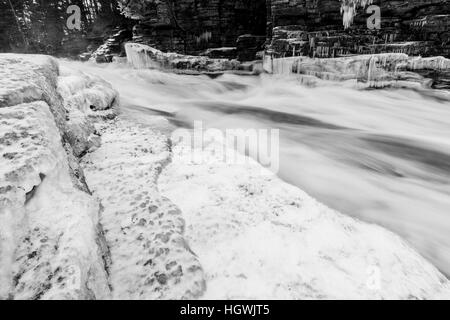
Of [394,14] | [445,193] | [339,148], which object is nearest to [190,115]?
[339,148]

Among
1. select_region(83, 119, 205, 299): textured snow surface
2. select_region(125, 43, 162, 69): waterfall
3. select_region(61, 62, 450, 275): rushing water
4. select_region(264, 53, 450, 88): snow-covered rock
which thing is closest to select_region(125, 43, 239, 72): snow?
select_region(125, 43, 162, 69): waterfall

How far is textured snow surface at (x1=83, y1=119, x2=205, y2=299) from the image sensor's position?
7.82 feet

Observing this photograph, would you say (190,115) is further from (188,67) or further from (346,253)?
(188,67)

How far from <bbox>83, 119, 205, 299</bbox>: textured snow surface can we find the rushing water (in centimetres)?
167

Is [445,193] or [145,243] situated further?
[445,193]

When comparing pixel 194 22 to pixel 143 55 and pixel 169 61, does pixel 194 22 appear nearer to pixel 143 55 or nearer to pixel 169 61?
pixel 169 61

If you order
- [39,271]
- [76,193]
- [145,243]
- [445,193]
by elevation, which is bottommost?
[445,193]

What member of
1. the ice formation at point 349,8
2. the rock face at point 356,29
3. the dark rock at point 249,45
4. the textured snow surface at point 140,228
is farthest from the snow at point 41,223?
the dark rock at point 249,45

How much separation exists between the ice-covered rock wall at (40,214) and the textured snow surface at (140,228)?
0.79ft

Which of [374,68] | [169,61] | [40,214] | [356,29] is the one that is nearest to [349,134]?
[374,68]

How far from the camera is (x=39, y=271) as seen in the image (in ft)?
5.99

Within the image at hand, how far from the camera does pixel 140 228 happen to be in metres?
2.93
